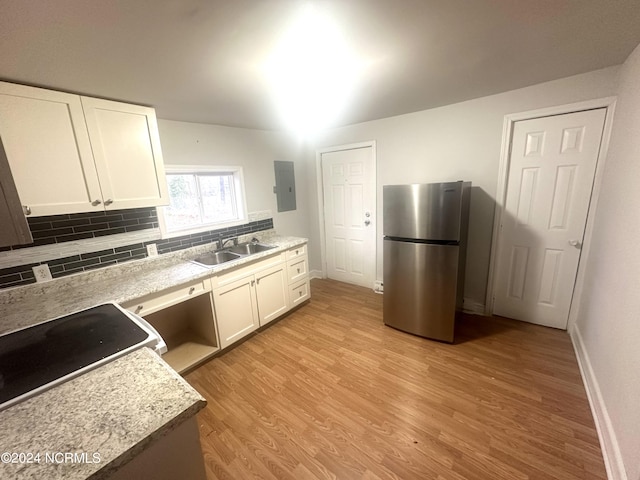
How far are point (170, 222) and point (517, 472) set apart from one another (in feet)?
10.3

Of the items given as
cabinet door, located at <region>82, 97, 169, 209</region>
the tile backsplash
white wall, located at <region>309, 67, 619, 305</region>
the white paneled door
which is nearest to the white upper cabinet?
cabinet door, located at <region>82, 97, 169, 209</region>

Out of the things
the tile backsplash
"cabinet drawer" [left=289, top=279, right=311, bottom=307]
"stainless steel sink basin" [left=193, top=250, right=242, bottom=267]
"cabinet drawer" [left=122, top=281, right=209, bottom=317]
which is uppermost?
the tile backsplash

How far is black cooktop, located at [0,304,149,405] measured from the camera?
0.91 meters

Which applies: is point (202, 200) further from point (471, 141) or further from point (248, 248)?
point (471, 141)

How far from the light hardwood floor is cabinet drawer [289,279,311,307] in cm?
48

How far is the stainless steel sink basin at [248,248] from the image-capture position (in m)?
2.87

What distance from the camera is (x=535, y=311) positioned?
249 centimetres

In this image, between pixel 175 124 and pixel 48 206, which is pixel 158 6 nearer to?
pixel 48 206

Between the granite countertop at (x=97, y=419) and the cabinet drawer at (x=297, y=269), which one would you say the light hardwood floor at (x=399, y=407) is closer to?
the cabinet drawer at (x=297, y=269)

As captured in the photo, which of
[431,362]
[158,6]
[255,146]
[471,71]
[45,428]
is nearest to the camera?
[45,428]

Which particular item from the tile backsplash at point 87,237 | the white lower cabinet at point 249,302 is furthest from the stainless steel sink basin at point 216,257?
the white lower cabinet at point 249,302

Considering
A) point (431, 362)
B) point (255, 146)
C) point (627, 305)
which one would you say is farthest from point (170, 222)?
point (627, 305)

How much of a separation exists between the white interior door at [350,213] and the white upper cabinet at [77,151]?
217cm

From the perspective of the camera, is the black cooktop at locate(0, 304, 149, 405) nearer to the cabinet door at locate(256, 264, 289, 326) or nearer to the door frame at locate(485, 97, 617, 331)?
the cabinet door at locate(256, 264, 289, 326)
